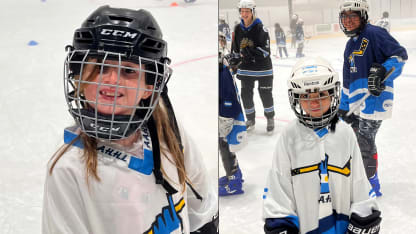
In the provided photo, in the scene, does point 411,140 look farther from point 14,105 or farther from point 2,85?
point 2,85

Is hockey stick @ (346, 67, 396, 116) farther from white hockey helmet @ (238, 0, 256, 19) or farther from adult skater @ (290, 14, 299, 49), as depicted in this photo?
adult skater @ (290, 14, 299, 49)

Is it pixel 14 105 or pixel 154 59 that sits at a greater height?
pixel 154 59

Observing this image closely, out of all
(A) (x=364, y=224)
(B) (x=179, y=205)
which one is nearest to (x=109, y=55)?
(B) (x=179, y=205)

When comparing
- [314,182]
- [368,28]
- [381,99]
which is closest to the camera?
→ [314,182]

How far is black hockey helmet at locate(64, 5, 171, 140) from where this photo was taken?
59 centimetres

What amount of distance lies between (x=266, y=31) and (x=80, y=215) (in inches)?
69.6

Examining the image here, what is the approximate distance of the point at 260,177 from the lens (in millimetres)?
1860

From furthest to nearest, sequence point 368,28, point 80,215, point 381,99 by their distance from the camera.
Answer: point 381,99 → point 368,28 → point 80,215

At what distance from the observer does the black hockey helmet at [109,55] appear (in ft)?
1.94

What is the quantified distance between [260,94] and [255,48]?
1.12 feet

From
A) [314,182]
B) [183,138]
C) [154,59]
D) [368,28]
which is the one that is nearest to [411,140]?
[368,28]

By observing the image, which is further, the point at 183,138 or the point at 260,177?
the point at 260,177

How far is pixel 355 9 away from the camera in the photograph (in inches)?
64.1

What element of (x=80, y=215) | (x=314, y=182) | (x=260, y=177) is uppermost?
(x=80, y=215)
